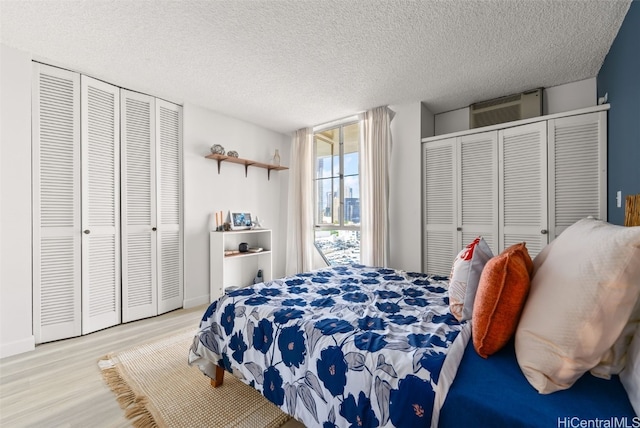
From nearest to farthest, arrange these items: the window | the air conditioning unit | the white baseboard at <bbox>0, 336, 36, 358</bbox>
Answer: the white baseboard at <bbox>0, 336, 36, 358</bbox> → the air conditioning unit → the window

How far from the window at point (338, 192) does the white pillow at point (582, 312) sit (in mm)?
3097

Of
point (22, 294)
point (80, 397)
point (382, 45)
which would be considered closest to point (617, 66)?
point (382, 45)

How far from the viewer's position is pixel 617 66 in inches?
82.2

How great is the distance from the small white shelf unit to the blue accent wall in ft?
12.2

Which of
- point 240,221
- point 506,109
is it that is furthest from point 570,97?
point 240,221

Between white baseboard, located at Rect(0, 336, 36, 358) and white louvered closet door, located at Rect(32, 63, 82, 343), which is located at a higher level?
white louvered closet door, located at Rect(32, 63, 82, 343)

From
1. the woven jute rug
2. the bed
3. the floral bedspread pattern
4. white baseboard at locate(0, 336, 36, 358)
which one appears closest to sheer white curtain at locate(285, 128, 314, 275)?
the floral bedspread pattern

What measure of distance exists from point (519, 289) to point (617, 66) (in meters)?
2.34

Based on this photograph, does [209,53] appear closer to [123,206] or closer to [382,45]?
[382,45]

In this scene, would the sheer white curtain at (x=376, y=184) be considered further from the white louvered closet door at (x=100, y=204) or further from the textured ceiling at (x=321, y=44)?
the white louvered closet door at (x=100, y=204)

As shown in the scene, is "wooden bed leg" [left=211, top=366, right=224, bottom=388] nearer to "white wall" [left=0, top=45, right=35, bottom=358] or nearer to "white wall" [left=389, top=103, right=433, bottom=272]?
"white wall" [left=0, top=45, right=35, bottom=358]

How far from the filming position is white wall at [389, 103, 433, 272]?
3477 mm

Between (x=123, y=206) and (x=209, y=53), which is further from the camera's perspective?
(x=123, y=206)

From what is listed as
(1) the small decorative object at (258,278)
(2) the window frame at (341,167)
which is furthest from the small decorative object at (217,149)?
(1) the small decorative object at (258,278)
